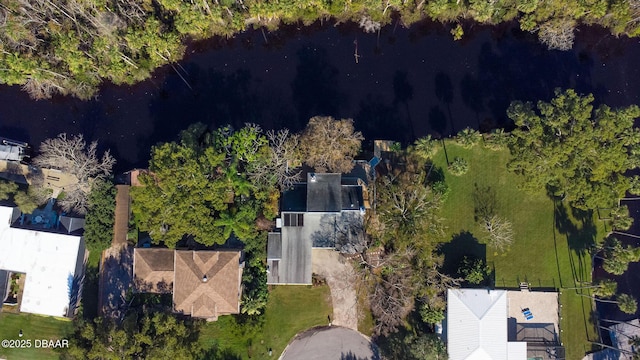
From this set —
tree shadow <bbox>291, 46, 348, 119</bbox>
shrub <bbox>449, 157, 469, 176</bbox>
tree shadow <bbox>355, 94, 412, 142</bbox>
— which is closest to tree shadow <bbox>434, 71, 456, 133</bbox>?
tree shadow <bbox>355, 94, 412, 142</bbox>

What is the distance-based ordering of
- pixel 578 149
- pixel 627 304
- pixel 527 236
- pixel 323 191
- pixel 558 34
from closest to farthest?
pixel 578 149 < pixel 627 304 < pixel 323 191 < pixel 527 236 < pixel 558 34

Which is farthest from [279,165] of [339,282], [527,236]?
[527,236]

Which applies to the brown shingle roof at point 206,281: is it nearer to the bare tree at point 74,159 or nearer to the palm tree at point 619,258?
the bare tree at point 74,159

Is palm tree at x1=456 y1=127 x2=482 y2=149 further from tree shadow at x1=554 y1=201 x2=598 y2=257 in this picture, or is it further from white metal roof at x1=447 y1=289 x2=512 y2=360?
white metal roof at x1=447 y1=289 x2=512 y2=360

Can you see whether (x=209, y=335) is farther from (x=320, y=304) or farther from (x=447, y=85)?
(x=447, y=85)

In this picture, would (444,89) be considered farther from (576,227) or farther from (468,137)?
(576,227)

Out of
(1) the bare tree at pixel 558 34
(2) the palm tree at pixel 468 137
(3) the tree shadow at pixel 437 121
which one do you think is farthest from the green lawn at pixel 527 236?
(1) the bare tree at pixel 558 34
